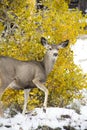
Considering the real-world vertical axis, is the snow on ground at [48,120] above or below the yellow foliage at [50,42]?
below

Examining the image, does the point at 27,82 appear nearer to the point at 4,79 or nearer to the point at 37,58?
the point at 4,79

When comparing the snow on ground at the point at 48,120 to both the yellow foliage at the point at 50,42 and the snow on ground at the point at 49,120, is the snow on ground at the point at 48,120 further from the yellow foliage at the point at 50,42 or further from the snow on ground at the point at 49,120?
the yellow foliage at the point at 50,42

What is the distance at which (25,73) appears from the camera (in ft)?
37.6

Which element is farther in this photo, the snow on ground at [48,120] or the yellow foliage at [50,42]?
the yellow foliage at [50,42]

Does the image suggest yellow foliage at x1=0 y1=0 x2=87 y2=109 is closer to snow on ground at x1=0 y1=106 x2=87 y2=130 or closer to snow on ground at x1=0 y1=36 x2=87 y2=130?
snow on ground at x1=0 y1=36 x2=87 y2=130

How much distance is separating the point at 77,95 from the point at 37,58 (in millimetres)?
1559

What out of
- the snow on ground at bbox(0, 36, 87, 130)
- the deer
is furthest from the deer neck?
the snow on ground at bbox(0, 36, 87, 130)

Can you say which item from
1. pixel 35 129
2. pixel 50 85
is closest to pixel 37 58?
pixel 50 85

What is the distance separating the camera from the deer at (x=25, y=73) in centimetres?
1112

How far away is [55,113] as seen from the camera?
38.5 feet

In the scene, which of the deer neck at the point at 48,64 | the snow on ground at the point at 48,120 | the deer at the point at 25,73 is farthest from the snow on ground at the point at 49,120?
the deer neck at the point at 48,64

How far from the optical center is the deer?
36.5 feet

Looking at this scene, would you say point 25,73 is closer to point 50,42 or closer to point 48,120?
point 48,120

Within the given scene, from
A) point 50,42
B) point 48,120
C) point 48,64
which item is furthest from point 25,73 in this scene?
point 50,42
